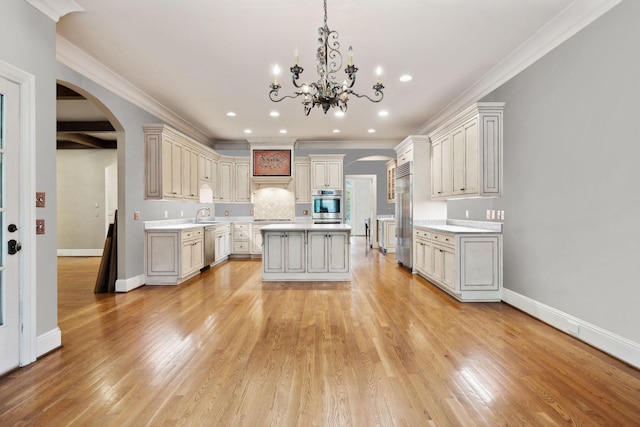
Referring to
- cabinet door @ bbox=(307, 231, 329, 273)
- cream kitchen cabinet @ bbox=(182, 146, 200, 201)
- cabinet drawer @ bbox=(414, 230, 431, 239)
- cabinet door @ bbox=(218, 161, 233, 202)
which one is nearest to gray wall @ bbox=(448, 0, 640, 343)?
cabinet drawer @ bbox=(414, 230, 431, 239)

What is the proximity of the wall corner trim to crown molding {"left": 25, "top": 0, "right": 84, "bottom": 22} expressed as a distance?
8.60 ft

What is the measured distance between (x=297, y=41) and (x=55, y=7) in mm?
2072

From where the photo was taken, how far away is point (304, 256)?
5414 millimetres

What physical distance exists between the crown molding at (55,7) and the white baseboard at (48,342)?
2.62 metres

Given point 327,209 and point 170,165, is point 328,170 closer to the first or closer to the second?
point 327,209

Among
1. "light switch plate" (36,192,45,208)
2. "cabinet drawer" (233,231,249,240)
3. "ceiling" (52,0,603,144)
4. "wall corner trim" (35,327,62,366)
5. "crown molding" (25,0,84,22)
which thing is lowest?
"wall corner trim" (35,327,62,366)

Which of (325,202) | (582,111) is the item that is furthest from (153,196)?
(582,111)

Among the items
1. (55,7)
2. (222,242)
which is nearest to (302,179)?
(222,242)

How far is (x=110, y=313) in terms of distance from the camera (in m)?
3.78

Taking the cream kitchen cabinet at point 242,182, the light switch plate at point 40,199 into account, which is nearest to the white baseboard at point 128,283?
the light switch plate at point 40,199

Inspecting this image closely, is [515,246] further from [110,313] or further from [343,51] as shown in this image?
[110,313]

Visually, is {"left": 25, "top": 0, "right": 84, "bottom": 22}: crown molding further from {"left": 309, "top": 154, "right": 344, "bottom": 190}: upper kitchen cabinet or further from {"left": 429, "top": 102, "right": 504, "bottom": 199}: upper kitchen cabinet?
{"left": 309, "top": 154, "right": 344, "bottom": 190}: upper kitchen cabinet

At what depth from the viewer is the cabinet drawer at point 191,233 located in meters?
5.35

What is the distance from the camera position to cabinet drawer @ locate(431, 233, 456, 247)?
172 inches
